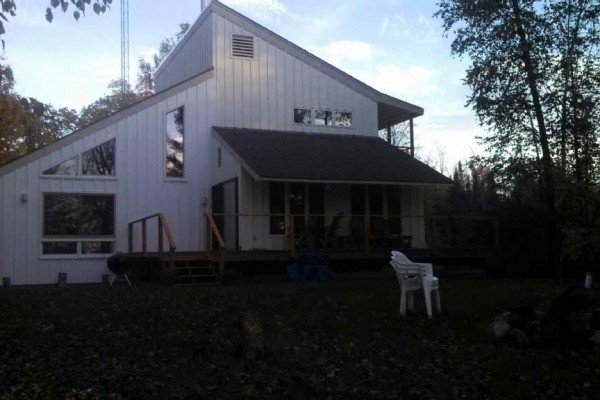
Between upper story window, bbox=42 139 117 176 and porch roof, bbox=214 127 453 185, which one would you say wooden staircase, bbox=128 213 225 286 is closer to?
porch roof, bbox=214 127 453 185

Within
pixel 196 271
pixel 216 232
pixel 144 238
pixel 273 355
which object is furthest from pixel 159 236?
pixel 273 355

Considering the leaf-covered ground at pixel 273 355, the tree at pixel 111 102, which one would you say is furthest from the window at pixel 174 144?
the tree at pixel 111 102

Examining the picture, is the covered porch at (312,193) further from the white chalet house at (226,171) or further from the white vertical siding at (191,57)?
the white vertical siding at (191,57)

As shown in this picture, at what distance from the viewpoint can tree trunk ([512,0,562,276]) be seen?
17.9 m

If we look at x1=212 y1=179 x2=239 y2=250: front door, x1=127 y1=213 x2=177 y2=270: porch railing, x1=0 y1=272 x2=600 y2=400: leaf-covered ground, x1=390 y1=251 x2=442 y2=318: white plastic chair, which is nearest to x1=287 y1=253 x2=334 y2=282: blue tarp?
x1=212 y1=179 x2=239 y2=250: front door

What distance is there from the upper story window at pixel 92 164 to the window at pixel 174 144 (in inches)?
60.4

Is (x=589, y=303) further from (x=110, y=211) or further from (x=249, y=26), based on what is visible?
(x=249, y=26)

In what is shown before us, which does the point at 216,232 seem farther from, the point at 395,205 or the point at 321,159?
the point at 395,205

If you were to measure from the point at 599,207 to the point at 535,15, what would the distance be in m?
7.62

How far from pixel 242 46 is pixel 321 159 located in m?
4.45

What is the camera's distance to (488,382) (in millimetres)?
6434

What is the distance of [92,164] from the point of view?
17.3m

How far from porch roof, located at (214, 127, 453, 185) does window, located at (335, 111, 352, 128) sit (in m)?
0.53

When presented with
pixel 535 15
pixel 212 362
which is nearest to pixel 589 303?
pixel 212 362
